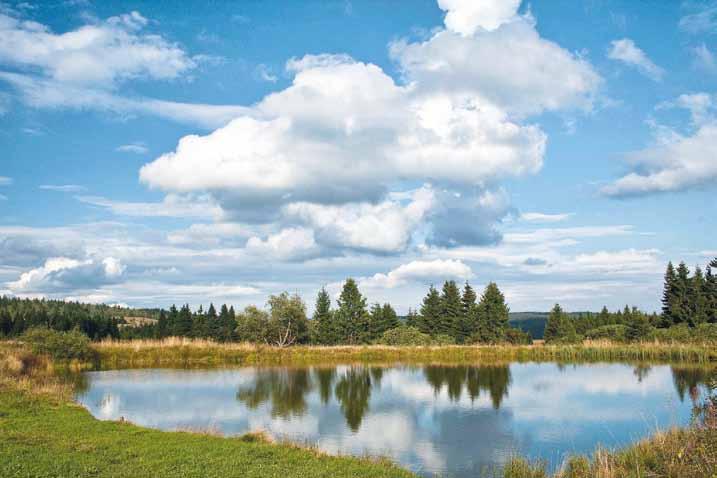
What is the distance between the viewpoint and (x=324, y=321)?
6544cm

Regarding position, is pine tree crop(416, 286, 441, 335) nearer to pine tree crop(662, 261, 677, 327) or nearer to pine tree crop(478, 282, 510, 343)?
pine tree crop(478, 282, 510, 343)

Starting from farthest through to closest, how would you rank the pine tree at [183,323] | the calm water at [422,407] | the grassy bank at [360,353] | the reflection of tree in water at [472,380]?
1. the pine tree at [183,323]
2. the grassy bank at [360,353]
3. the reflection of tree in water at [472,380]
4. the calm water at [422,407]

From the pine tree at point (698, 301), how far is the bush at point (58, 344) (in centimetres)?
5753

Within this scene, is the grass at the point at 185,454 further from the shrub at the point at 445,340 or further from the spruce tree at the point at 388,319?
the spruce tree at the point at 388,319

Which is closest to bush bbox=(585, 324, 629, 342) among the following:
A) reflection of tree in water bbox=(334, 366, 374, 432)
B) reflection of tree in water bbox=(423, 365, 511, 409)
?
reflection of tree in water bbox=(423, 365, 511, 409)

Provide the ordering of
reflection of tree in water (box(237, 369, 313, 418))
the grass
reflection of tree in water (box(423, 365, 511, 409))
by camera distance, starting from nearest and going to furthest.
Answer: the grass
reflection of tree in water (box(237, 369, 313, 418))
reflection of tree in water (box(423, 365, 511, 409))

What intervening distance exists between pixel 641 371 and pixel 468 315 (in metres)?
28.6

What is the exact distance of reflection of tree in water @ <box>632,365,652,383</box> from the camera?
35.8m

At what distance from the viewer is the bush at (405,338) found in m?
56.9

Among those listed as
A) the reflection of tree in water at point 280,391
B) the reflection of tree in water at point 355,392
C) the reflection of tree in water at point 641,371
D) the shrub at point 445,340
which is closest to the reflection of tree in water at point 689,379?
the reflection of tree in water at point 641,371

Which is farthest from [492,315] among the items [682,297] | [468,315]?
[682,297]

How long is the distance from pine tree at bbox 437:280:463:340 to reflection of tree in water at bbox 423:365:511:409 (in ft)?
77.0

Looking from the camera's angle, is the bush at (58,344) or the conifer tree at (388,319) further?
the conifer tree at (388,319)

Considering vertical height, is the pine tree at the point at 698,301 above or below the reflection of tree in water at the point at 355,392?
above
